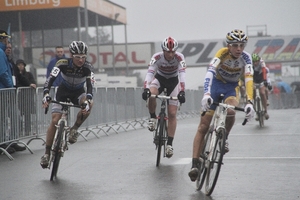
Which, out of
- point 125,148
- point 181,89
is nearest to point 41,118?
point 125,148

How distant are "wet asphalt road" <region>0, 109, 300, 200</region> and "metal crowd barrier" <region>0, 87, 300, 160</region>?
401 mm

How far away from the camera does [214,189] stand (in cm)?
937

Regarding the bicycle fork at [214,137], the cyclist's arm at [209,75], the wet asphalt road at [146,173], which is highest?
the cyclist's arm at [209,75]

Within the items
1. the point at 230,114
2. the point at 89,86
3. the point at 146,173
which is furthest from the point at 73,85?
the point at 230,114

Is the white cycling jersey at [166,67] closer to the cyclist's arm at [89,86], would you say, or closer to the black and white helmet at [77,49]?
the cyclist's arm at [89,86]

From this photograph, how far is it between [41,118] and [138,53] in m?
51.9

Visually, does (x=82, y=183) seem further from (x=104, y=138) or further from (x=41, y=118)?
(x=104, y=138)

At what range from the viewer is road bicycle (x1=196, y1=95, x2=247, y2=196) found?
861 cm

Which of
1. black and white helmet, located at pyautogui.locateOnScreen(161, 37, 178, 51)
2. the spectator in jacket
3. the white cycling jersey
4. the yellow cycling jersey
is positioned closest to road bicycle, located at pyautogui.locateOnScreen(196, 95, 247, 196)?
Answer: the yellow cycling jersey

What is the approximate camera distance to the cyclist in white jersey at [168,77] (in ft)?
41.6

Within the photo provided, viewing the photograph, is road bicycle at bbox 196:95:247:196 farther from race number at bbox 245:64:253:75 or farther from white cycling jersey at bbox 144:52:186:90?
white cycling jersey at bbox 144:52:186:90

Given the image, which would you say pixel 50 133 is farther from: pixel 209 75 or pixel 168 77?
pixel 168 77

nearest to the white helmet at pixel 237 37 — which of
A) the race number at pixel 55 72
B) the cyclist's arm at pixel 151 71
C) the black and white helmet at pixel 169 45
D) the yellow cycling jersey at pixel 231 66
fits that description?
the yellow cycling jersey at pixel 231 66

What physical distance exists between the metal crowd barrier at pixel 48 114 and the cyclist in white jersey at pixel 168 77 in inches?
106
